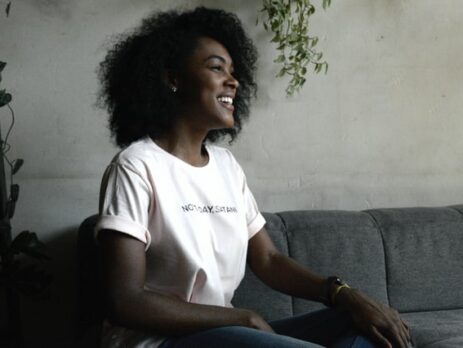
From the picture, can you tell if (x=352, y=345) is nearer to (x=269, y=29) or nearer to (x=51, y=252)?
(x=51, y=252)

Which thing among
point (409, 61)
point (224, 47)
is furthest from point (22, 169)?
point (409, 61)

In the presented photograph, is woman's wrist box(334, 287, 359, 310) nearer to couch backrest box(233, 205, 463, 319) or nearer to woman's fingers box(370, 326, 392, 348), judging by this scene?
woman's fingers box(370, 326, 392, 348)

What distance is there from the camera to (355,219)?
242 centimetres

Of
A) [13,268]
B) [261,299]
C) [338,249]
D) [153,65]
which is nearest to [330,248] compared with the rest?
[338,249]

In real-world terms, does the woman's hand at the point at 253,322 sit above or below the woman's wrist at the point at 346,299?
below

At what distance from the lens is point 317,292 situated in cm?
173

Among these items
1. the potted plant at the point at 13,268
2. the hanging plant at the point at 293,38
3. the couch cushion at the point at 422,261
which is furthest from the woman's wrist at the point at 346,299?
the hanging plant at the point at 293,38

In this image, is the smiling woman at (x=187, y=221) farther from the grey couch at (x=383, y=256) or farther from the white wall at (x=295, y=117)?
the white wall at (x=295, y=117)

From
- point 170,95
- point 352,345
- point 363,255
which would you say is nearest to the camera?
point 352,345

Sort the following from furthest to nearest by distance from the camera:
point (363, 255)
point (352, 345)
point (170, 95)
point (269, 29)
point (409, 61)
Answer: point (409, 61) < point (269, 29) < point (363, 255) < point (170, 95) < point (352, 345)

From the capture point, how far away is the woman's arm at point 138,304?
4.75 ft

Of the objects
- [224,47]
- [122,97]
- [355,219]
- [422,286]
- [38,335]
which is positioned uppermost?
[224,47]

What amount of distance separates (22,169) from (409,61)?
5.23 feet

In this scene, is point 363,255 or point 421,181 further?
point 421,181
